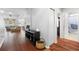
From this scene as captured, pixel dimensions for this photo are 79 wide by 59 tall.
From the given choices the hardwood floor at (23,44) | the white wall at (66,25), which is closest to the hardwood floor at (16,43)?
the hardwood floor at (23,44)

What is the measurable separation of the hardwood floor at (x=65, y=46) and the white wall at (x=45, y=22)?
0.11 m

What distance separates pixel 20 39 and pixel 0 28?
41 centimetres

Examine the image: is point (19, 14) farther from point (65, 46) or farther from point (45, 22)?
point (65, 46)

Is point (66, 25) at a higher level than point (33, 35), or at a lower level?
higher

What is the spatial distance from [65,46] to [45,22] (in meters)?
0.58

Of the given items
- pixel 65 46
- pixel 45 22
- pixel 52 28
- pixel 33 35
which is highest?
pixel 45 22

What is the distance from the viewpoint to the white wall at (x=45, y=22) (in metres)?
2.31

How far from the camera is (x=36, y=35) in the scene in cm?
238

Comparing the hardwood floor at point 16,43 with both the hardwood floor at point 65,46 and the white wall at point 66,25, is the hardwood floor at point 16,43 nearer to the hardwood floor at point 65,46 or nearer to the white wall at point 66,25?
the hardwood floor at point 65,46

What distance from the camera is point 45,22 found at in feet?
7.64

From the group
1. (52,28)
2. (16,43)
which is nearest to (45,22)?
(52,28)

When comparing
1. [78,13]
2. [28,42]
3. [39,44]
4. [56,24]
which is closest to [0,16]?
[28,42]
